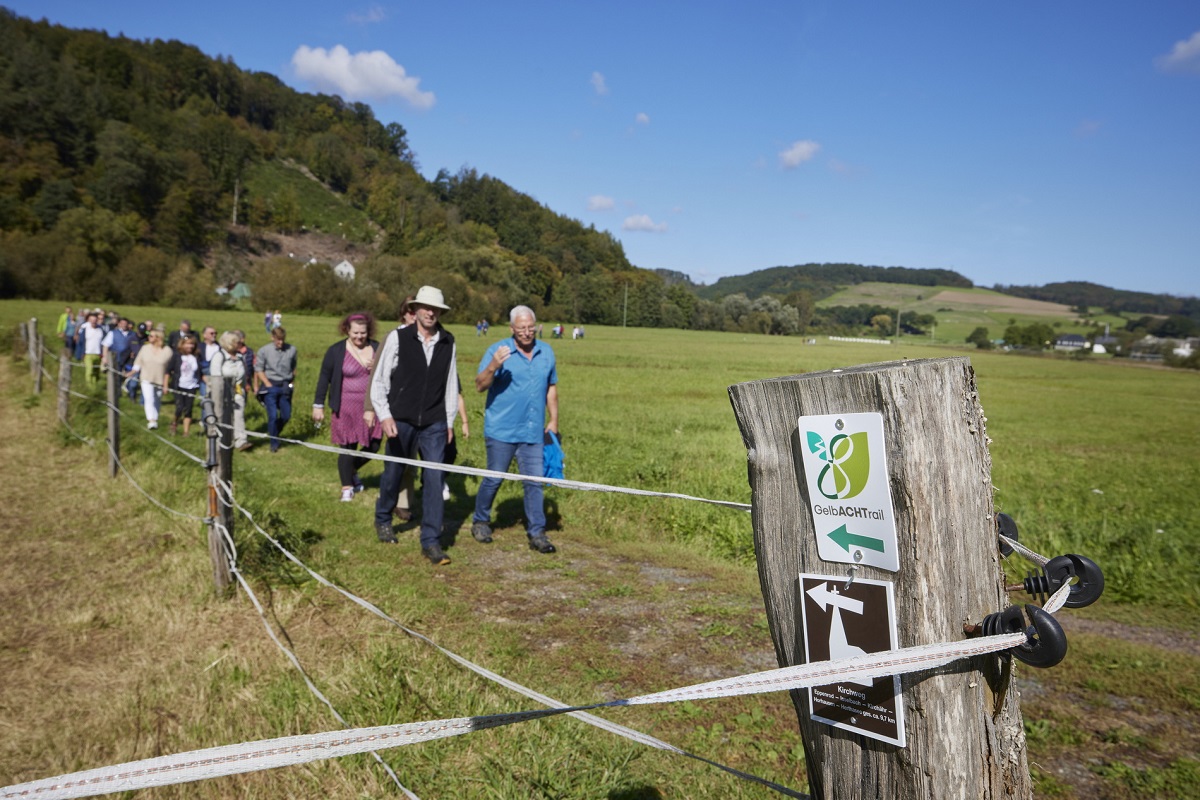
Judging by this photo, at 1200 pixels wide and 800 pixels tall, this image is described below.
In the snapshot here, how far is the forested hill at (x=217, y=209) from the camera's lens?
76375 mm

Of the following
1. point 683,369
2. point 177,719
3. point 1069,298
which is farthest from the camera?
point 1069,298

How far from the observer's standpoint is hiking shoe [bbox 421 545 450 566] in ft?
20.9

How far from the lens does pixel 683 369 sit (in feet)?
119

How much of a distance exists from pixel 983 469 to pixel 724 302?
4188 inches

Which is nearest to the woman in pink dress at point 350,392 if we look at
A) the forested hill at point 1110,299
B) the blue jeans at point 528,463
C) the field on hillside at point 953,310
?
the blue jeans at point 528,463

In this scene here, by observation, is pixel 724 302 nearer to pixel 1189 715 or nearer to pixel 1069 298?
pixel 1069 298

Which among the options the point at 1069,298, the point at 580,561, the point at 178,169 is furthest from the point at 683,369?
the point at 178,169

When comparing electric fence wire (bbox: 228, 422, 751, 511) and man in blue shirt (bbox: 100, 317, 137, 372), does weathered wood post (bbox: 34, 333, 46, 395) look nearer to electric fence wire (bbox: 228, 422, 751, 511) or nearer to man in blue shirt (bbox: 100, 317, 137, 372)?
man in blue shirt (bbox: 100, 317, 137, 372)

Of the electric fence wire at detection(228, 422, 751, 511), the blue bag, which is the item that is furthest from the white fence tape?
the blue bag

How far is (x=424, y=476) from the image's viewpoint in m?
6.47

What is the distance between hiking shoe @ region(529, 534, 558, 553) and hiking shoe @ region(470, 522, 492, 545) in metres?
0.45

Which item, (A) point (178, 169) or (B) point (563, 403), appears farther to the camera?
(A) point (178, 169)

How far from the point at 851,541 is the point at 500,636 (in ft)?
12.3

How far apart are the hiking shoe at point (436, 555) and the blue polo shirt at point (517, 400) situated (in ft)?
3.67
